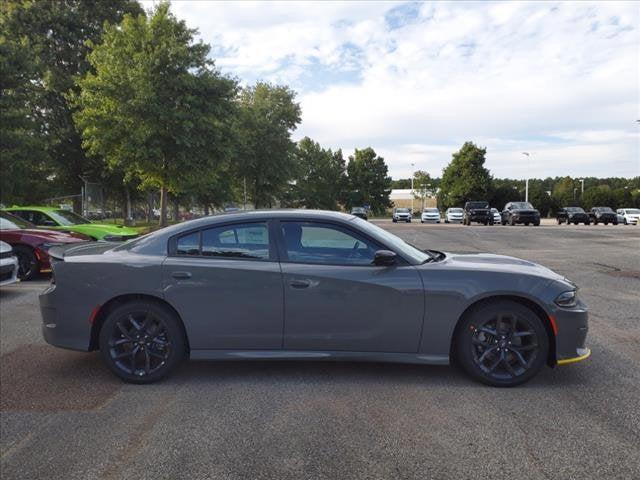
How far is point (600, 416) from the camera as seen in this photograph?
3.44 meters

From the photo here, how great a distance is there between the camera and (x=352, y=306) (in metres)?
4.02

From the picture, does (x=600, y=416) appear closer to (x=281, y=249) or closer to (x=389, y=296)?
(x=389, y=296)

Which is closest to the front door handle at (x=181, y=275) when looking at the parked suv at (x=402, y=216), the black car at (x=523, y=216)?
the black car at (x=523, y=216)

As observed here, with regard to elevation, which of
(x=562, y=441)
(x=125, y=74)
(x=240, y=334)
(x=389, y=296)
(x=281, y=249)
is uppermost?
(x=125, y=74)

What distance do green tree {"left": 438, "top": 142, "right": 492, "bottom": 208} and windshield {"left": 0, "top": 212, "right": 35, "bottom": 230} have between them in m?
57.1

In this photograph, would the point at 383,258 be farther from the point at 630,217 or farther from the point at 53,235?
the point at 630,217

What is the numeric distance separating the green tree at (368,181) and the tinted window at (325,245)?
76384mm

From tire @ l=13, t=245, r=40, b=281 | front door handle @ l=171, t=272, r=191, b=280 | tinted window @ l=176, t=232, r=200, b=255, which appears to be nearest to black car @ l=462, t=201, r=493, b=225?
tire @ l=13, t=245, r=40, b=281

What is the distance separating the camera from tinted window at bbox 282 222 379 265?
4148 millimetres

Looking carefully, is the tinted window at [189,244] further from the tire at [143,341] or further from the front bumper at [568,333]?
the front bumper at [568,333]

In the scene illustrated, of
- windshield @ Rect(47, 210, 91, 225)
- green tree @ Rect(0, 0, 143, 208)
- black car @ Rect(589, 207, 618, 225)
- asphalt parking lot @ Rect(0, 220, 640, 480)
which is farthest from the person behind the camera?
black car @ Rect(589, 207, 618, 225)

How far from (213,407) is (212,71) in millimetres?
22139

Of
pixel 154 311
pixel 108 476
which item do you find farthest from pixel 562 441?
pixel 154 311

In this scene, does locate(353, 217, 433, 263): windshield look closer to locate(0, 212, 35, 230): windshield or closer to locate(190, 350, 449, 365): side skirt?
locate(190, 350, 449, 365): side skirt
